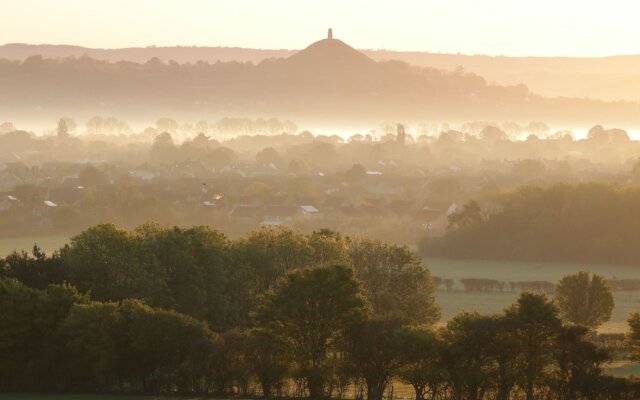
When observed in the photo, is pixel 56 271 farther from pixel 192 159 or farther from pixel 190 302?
pixel 192 159

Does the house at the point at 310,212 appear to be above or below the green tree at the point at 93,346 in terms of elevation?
above

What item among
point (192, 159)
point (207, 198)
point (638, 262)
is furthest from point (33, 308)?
point (192, 159)

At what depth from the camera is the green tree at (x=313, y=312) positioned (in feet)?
104

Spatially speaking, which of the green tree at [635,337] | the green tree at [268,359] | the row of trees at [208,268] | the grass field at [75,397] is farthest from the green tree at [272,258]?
the green tree at [635,337]

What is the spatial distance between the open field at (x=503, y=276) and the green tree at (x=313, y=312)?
11.9 m

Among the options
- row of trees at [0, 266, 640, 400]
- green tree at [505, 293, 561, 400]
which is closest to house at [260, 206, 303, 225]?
row of trees at [0, 266, 640, 400]

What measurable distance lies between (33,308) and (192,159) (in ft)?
281

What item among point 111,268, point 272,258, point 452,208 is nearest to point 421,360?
point 272,258

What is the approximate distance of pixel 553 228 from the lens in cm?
6397

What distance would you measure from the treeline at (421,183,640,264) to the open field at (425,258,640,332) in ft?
4.96

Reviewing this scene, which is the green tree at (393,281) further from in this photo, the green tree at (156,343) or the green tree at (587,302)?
the green tree at (156,343)

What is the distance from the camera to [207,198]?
84.2 meters

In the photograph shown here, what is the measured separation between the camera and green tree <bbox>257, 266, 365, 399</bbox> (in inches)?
1244

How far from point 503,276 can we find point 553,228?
31.7ft
